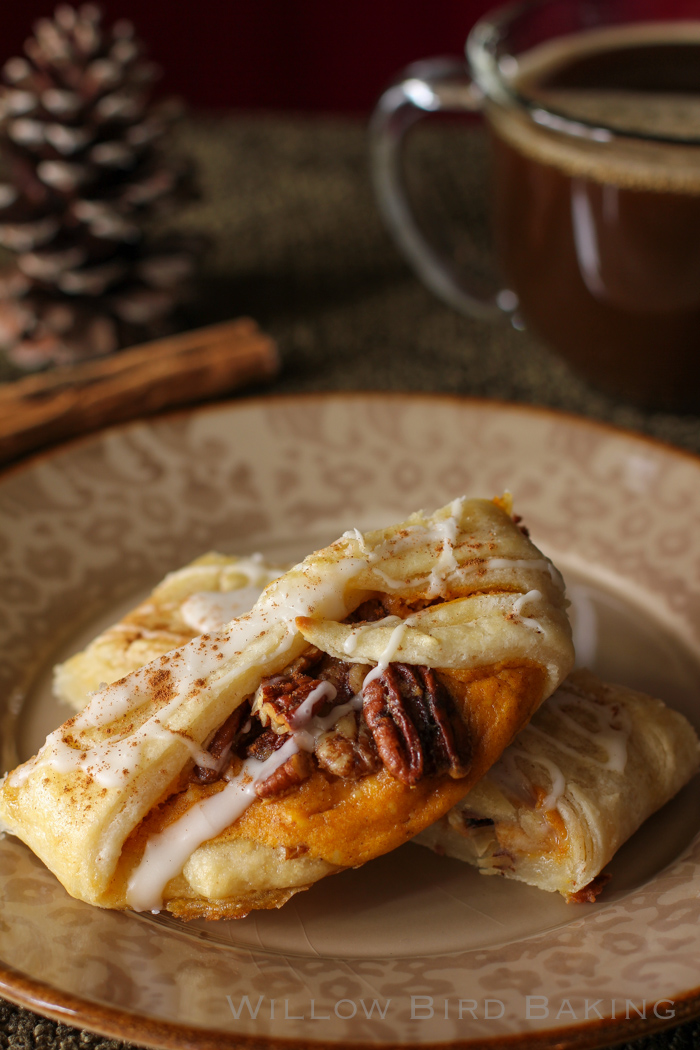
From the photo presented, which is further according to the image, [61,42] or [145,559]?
[61,42]

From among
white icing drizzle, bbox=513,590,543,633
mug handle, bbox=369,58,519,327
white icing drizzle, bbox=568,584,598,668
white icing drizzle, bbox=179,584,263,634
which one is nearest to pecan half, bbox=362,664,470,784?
white icing drizzle, bbox=513,590,543,633

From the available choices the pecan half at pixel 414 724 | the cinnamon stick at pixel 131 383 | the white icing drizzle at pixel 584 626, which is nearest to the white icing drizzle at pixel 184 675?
the pecan half at pixel 414 724

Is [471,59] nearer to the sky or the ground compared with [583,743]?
nearer to the sky

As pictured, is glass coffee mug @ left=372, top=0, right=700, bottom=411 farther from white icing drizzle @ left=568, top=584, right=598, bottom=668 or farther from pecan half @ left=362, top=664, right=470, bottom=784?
pecan half @ left=362, top=664, right=470, bottom=784

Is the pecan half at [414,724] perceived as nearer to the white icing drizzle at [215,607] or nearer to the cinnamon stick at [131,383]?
the white icing drizzle at [215,607]

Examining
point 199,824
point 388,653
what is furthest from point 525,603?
point 199,824

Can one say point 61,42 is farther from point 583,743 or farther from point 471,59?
point 583,743

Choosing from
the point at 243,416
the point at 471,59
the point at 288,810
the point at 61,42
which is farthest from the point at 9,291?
the point at 288,810
